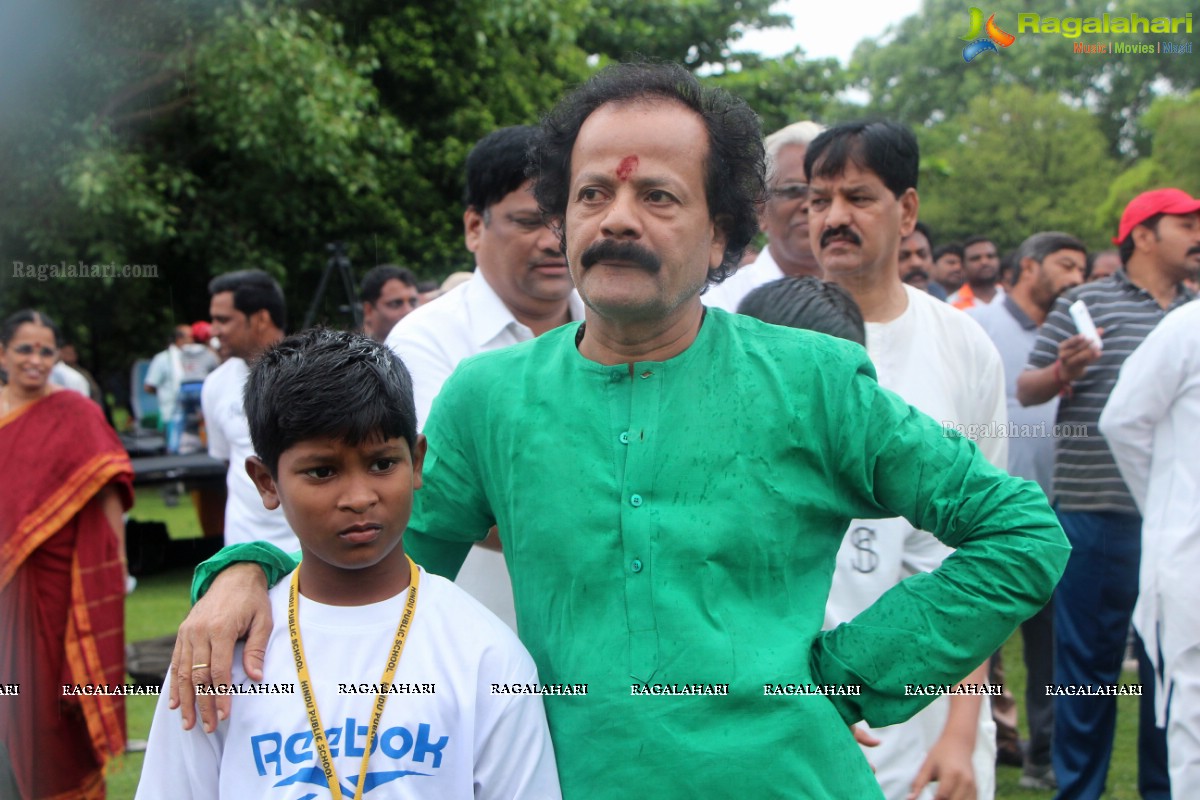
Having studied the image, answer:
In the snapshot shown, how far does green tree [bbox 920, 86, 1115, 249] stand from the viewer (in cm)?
3100

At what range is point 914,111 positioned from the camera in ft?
151

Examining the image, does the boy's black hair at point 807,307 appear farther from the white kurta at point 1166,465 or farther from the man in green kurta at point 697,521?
the white kurta at point 1166,465

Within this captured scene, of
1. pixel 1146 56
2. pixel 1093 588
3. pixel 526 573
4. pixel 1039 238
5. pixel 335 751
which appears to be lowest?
pixel 1093 588

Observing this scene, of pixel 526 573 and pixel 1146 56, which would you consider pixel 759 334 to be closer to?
pixel 526 573

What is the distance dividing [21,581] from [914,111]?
44261 mm

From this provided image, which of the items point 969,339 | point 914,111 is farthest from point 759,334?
point 914,111

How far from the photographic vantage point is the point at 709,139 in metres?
2.06

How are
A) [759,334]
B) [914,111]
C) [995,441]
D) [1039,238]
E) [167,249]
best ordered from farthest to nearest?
[914,111] < [167,249] < [1039,238] < [995,441] < [759,334]

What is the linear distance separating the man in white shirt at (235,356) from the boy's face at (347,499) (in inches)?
141

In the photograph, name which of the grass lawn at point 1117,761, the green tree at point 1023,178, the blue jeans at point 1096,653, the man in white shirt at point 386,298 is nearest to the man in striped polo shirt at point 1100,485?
the blue jeans at point 1096,653

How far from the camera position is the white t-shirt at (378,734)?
191 cm

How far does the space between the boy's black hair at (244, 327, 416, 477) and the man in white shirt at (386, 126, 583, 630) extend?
89 centimetres

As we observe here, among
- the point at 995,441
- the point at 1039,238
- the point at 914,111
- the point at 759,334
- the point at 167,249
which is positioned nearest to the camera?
the point at 759,334

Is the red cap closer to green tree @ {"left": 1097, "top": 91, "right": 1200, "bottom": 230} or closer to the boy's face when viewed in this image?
the boy's face
